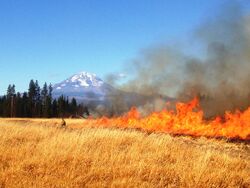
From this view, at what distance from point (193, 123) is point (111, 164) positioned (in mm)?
19838

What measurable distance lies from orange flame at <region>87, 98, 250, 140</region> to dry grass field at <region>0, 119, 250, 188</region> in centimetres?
1348

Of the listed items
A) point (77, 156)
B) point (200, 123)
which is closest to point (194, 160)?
point (77, 156)

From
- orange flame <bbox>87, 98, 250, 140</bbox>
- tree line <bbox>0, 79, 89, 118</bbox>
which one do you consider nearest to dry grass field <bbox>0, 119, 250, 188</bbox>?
orange flame <bbox>87, 98, 250, 140</bbox>

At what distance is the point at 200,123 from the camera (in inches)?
1184

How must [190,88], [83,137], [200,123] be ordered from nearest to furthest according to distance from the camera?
1. [83,137]
2. [200,123]
3. [190,88]

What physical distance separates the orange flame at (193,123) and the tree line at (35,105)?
71993 mm

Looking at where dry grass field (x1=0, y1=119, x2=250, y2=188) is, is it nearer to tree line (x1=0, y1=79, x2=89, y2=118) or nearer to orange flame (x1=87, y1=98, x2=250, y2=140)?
orange flame (x1=87, y1=98, x2=250, y2=140)

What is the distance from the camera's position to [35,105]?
358 ft

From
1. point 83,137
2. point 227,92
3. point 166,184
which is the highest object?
point 227,92

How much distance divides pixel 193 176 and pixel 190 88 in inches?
1327

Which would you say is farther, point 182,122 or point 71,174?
point 182,122

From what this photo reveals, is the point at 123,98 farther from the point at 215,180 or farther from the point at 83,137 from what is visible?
the point at 215,180

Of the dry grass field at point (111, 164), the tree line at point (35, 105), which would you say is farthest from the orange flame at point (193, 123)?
the tree line at point (35, 105)

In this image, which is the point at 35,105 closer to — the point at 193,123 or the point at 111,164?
the point at 193,123
